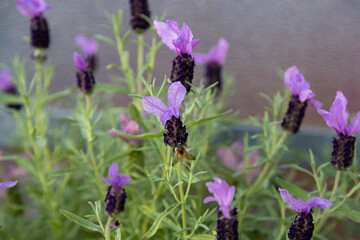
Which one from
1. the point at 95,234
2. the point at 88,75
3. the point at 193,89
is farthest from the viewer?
the point at 95,234

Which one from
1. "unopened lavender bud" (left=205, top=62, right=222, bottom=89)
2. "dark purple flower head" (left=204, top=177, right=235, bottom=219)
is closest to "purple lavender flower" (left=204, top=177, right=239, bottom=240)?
"dark purple flower head" (left=204, top=177, right=235, bottom=219)

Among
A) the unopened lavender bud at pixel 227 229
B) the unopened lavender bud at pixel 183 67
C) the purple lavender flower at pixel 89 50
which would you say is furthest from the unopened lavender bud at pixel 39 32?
the unopened lavender bud at pixel 227 229

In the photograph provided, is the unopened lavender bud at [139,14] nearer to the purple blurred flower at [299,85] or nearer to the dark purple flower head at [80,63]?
the dark purple flower head at [80,63]

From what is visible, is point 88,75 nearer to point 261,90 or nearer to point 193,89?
point 193,89

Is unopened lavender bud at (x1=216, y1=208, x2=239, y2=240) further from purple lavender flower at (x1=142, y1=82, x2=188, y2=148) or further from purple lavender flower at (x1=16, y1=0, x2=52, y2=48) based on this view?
purple lavender flower at (x1=16, y1=0, x2=52, y2=48)

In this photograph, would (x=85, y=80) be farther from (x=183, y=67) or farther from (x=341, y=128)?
(x=341, y=128)

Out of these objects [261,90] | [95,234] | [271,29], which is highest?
[271,29]

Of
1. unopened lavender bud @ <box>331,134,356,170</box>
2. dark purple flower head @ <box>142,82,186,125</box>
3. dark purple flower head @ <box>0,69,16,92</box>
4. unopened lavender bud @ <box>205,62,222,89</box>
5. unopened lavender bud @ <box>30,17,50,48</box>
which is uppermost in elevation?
dark purple flower head @ <box>142,82,186,125</box>

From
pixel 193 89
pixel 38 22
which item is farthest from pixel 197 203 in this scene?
pixel 38 22
